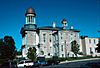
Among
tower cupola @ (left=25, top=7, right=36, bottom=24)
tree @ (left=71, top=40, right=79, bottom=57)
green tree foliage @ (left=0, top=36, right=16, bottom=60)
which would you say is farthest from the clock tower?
green tree foliage @ (left=0, top=36, right=16, bottom=60)

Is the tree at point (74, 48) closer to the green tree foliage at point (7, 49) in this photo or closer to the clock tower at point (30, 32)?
the clock tower at point (30, 32)

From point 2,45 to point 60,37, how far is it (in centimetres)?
2492

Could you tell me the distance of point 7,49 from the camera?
6178cm

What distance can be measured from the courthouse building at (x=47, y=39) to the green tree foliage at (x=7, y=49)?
58.1 ft

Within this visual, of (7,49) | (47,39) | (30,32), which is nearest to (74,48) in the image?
(47,39)

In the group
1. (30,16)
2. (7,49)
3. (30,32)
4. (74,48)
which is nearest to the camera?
(7,49)

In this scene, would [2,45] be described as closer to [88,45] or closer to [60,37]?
[60,37]

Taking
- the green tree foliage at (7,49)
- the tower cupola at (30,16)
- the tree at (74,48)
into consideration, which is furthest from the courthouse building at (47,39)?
the green tree foliage at (7,49)

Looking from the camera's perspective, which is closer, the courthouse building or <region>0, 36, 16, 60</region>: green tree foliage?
<region>0, 36, 16, 60</region>: green tree foliage

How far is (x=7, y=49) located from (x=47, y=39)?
2337 cm

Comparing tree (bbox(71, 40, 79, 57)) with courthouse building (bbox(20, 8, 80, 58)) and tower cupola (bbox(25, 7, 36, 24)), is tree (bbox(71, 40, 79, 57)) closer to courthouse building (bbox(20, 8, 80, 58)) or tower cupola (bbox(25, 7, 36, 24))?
courthouse building (bbox(20, 8, 80, 58))

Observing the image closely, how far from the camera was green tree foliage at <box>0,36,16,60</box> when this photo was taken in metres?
61.6

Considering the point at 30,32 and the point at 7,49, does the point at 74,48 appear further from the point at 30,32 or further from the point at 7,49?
the point at 7,49

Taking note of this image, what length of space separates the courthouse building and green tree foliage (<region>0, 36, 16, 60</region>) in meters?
17.7
